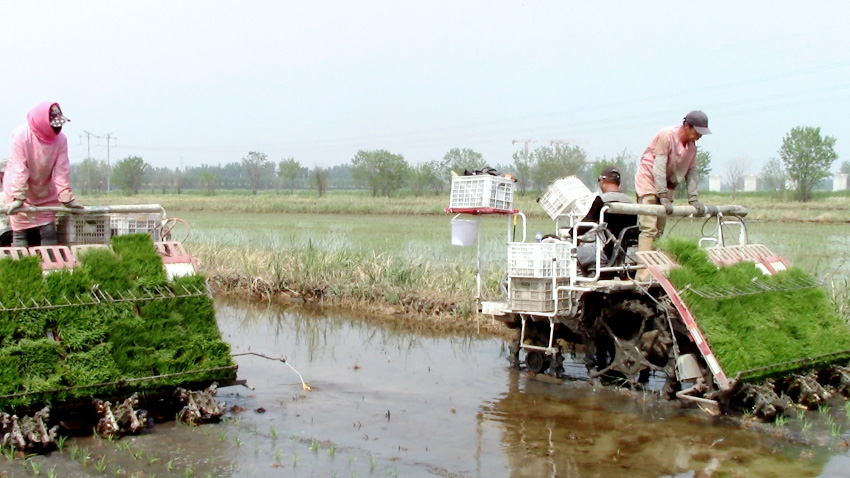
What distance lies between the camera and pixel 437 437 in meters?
6.52

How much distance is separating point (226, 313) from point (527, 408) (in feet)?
21.1

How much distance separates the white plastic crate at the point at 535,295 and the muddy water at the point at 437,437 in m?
0.80

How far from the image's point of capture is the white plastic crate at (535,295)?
310 inches

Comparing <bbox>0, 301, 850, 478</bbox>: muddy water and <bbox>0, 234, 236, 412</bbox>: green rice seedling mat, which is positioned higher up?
<bbox>0, 234, 236, 412</bbox>: green rice seedling mat

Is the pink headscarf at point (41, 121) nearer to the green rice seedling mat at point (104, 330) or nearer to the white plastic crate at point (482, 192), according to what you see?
the green rice seedling mat at point (104, 330)

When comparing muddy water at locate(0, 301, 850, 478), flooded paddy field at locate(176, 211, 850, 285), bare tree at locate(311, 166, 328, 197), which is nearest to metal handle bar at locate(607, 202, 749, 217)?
muddy water at locate(0, 301, 850, 478)

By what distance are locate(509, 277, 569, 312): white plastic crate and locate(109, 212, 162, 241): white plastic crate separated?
338cm

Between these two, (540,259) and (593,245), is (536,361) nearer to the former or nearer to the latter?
(540,259)

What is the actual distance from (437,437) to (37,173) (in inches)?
162

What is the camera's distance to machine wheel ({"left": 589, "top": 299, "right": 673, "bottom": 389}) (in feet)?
24.6

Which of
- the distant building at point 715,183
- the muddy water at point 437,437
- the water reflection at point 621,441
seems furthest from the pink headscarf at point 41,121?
the distant building at point 715,183

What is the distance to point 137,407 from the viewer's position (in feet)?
21.3

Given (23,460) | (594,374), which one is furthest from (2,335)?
(594,374)

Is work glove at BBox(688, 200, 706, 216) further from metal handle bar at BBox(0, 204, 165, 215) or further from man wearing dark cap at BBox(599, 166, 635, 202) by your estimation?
metal handle bar at BBox(0, 204, 165, 215)
